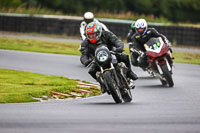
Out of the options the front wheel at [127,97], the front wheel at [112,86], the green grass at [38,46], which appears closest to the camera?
the front wheel at [112,86]

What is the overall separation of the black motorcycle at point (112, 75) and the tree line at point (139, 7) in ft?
114

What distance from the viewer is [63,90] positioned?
11.9m

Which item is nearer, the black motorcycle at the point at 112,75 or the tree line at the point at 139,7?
the black motorcycle at the point at 112,75

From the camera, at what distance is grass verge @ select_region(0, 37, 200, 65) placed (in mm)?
22406

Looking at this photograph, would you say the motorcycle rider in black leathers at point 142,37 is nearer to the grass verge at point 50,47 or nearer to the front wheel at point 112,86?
the front wheel at point 112,86

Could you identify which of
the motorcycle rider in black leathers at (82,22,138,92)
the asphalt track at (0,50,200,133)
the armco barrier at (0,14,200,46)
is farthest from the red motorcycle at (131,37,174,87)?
the armco barrier at (0,14,200,46)

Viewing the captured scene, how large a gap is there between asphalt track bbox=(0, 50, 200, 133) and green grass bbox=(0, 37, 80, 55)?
9.45 metres

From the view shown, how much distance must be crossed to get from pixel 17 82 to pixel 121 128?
19.1 feet

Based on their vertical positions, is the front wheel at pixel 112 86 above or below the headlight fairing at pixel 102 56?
below

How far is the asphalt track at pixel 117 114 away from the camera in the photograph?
754cm

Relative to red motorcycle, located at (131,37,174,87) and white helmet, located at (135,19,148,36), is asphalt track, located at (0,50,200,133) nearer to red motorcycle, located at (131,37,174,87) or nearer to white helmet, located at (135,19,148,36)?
red motorcycle, located at (131,37,174,87)

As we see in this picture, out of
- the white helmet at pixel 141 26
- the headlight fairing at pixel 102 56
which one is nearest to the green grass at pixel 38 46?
the white helmet at pixel 141 26

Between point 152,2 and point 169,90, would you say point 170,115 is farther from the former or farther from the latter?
point 152,2

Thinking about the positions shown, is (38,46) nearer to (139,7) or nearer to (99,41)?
(99,41)
